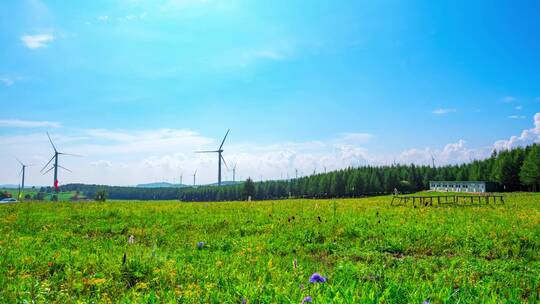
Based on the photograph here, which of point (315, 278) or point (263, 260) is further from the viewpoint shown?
point (263, 260)

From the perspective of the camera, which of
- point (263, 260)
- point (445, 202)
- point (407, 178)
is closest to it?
point (263, 260)

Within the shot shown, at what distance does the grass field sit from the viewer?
5039mm

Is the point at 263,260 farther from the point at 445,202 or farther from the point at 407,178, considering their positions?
the point at 407,178

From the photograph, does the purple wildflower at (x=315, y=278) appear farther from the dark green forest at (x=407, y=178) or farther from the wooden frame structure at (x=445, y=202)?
the dark green forest at (x=407, y=178)

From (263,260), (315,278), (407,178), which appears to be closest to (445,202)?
(263,260)

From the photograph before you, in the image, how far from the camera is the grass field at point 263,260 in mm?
5039

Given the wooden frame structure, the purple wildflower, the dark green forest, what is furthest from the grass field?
the dark green forest

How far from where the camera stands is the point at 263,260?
8125 mm

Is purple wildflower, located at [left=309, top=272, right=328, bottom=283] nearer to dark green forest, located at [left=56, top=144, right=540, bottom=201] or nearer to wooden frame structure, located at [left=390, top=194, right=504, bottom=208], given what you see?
wooden frame structure, located at [left=390, top=194, right=504, bottom=208]

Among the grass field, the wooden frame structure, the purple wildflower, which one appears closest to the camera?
the purple wildflower

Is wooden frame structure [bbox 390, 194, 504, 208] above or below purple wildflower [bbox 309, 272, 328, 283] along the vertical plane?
below

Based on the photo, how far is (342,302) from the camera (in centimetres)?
408

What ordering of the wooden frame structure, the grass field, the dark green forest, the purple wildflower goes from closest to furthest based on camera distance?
the purple wildflower
the grass field
the wooden frame structure
the dark green forest

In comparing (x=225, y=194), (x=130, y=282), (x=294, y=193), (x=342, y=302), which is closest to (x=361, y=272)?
(x=342, y=302)
